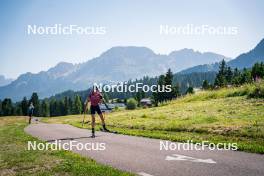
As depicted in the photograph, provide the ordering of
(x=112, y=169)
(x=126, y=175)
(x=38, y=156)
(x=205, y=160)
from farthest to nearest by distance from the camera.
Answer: (x=38, y=156), (x=205, y=160), (x=112, y=169), (x=126, y=175)

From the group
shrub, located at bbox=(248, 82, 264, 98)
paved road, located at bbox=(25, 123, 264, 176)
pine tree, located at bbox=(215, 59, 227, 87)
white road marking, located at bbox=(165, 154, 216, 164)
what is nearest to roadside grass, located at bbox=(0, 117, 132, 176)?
paved road, located at bbox=(25, 123, 264, 176)

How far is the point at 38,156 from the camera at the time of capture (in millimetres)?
11875

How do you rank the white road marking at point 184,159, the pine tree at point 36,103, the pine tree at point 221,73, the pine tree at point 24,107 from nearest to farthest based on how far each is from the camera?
the white road marking at point 184,159 → the pine tree at point 221,73 → the pine tree at point 24,107 → the pine tree at point 36,103

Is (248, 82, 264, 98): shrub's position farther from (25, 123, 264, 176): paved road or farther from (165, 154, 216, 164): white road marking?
(165, 154, 216, 164): white road marking

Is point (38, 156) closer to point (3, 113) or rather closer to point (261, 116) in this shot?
point (261, 116)

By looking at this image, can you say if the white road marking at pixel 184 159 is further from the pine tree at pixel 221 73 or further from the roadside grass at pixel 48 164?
the pine tree at pixel 221 73

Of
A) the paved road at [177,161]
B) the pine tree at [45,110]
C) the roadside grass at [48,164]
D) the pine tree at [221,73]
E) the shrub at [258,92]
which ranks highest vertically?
the pine tree at [221,73]

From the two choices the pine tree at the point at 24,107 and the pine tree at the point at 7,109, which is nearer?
the pine tree at the point at 24,107

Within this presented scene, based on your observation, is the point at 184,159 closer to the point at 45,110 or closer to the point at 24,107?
the point at 24,107

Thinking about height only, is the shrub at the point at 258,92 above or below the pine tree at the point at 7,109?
above

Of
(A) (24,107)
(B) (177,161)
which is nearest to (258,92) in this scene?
(B) (177,161)

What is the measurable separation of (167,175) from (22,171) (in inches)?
170

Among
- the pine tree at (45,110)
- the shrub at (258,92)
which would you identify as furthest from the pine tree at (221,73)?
the shrub at (258,92)

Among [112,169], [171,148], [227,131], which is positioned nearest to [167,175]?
[112,169]
